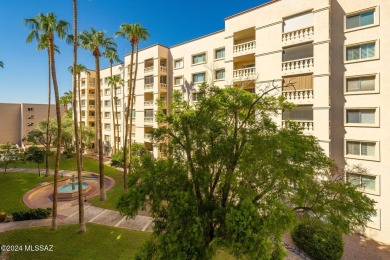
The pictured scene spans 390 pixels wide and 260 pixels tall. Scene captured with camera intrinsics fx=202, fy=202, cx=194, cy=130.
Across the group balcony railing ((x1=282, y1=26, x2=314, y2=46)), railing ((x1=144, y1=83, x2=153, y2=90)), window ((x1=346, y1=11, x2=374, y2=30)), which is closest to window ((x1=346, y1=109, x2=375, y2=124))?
window ((x1=346, y1=11, x2=374, y2=30))

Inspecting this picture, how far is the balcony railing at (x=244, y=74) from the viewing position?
2460cm

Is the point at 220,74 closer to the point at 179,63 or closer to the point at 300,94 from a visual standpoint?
the point at 179,63

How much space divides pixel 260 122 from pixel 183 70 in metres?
26.2

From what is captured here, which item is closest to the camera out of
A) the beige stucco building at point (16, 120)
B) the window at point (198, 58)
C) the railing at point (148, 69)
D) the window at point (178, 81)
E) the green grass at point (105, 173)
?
the green grass at point (105, 173)

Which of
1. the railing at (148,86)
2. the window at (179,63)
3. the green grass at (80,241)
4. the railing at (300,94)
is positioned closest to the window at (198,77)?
the window at (179,63)

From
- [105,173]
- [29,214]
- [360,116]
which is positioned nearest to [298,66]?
[360,116]

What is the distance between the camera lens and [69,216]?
2055 centimetres

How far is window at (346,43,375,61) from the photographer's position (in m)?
18.2

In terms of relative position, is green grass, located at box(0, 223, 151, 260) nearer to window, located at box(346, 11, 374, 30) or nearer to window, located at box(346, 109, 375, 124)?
window, located at box(346, 109, 375, 124)

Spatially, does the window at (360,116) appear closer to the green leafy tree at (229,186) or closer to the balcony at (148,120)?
the green leafy tree at (229,186)

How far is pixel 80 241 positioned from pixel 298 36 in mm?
27605

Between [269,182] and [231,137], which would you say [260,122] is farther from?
[269,182]

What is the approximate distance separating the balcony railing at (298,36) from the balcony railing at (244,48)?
3.70m

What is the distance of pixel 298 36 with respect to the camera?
21031mm
